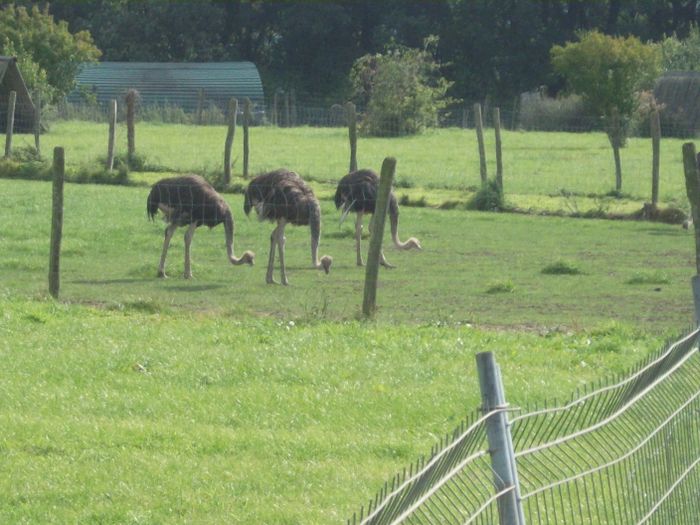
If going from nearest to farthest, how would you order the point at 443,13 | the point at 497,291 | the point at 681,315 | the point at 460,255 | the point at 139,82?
the point at 681,315 → the point at 497,291 → the point at 460,255 → the point at 139,82 → the point at 443,13

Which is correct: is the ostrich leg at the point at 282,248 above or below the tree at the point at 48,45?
below

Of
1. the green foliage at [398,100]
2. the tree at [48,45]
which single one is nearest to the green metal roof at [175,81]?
the tree at [48,45]

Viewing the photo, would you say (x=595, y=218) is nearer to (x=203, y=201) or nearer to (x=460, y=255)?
(x=460, y=255)

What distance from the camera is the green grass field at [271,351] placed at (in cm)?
786

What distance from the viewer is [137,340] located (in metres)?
12.2

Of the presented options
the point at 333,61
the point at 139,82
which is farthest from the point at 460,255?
the point at 333,61

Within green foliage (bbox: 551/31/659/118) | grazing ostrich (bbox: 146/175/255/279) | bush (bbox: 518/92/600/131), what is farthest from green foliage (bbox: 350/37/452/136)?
grazing ostrich (bbox: 146/175/255/279)

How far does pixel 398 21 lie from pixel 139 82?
534 inches

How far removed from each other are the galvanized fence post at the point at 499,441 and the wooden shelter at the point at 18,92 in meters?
42.5

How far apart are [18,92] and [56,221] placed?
32939 mm

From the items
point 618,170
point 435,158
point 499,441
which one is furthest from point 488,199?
point 499,441

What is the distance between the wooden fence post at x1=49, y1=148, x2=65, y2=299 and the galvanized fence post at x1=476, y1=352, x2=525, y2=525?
11377 mm

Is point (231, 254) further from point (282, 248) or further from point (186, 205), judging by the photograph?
point (186, 205)

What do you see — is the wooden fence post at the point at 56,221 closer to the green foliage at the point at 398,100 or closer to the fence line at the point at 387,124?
the fence line at the point at 387,124
